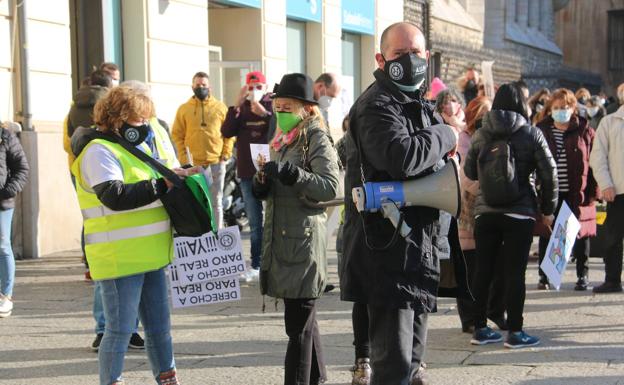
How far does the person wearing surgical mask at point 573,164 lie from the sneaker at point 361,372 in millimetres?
3609

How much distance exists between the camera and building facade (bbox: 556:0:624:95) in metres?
49.4

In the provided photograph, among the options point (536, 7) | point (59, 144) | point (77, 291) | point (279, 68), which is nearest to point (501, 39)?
point (536, 7)

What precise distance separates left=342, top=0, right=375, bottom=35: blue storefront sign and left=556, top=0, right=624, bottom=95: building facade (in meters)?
28.9

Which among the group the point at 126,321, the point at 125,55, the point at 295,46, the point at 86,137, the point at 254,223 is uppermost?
the point at 295,46

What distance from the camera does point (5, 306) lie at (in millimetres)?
8055

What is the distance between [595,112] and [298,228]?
14.4 m

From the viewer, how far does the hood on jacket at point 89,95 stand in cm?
859

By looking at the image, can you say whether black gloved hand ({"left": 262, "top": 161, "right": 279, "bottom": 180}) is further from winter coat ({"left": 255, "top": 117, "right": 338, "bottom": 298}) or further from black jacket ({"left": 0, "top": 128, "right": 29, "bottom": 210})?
black jacket ({"left": 0, "top": 128, "right": 29, "bottom": 210})

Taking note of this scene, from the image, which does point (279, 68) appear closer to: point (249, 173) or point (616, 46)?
point (249, 173)

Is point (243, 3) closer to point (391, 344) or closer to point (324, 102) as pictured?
point (324, 102)

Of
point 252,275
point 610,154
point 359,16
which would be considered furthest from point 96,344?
point 359,16

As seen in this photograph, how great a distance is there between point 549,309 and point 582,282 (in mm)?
1005

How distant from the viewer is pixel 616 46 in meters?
50.6

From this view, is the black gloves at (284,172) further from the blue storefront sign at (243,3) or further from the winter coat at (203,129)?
the blue storefront sign at (243,3)
